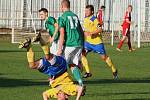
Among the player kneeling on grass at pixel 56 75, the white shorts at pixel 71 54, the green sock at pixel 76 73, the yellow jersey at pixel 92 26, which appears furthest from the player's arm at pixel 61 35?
the yellow jersey at pixel 92 26

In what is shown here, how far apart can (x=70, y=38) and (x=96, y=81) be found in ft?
12.0

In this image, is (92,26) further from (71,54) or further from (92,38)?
(71,54)

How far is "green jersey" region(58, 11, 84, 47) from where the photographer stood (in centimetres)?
1438

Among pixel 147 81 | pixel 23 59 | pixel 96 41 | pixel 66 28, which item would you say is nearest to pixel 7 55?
pixel 23 59

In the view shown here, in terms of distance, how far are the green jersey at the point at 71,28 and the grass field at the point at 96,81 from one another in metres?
1.22

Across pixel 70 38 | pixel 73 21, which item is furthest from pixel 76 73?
pixel 73 21

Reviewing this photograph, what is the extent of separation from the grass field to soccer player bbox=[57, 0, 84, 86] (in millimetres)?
791

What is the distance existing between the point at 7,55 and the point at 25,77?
8733mm

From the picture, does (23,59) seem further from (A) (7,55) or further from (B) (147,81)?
(B) (147,81)

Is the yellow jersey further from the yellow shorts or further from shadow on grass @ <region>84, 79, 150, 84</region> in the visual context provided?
the yellow shorts

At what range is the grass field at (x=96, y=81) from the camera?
1488 cm

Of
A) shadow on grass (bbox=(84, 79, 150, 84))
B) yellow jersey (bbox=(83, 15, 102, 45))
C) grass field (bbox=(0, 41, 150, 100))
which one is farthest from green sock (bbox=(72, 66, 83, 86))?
yellow jersey (bbox=(83, 15, 102, 45))

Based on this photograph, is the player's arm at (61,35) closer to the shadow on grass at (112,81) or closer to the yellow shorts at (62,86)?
the yellow shorts at (62,86)

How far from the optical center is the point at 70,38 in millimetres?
14664
